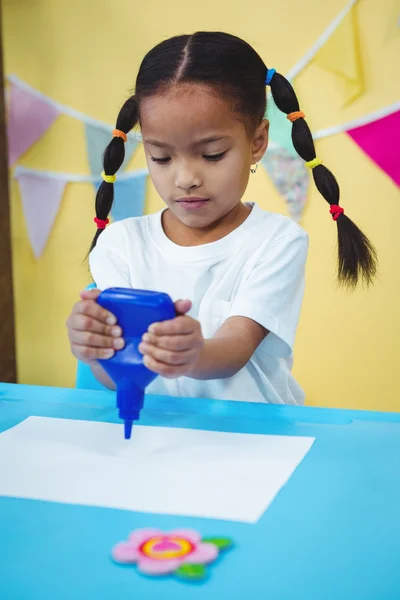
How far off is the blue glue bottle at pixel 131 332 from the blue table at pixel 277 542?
Answer: 0.41 ft

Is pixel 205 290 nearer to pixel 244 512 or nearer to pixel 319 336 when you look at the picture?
pixel 244 512

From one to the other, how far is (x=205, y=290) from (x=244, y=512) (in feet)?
1.76

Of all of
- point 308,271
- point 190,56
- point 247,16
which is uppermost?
point 247,16

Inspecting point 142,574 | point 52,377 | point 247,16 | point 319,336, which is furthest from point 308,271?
point 142,574

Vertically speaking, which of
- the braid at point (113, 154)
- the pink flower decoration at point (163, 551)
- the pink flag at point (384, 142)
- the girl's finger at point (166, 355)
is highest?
the pink flag at point (384, 142)

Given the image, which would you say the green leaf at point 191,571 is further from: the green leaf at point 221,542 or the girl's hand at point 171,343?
the girl's hand at point 171,343

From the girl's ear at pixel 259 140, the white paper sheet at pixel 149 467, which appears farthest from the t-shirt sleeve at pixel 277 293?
the white paper sheet at pixel 149 467

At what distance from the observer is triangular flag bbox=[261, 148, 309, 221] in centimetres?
198

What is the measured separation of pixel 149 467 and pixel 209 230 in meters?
0.51

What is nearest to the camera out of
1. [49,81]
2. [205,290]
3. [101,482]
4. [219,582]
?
[219,582]

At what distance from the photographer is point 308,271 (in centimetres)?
201

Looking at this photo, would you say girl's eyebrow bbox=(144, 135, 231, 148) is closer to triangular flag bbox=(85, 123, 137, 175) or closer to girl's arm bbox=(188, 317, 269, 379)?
girl's arm bbox=(188, 317, 269, 379)

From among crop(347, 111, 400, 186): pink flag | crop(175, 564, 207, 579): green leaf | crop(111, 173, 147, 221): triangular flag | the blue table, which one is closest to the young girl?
the blue table

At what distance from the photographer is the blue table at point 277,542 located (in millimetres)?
363
